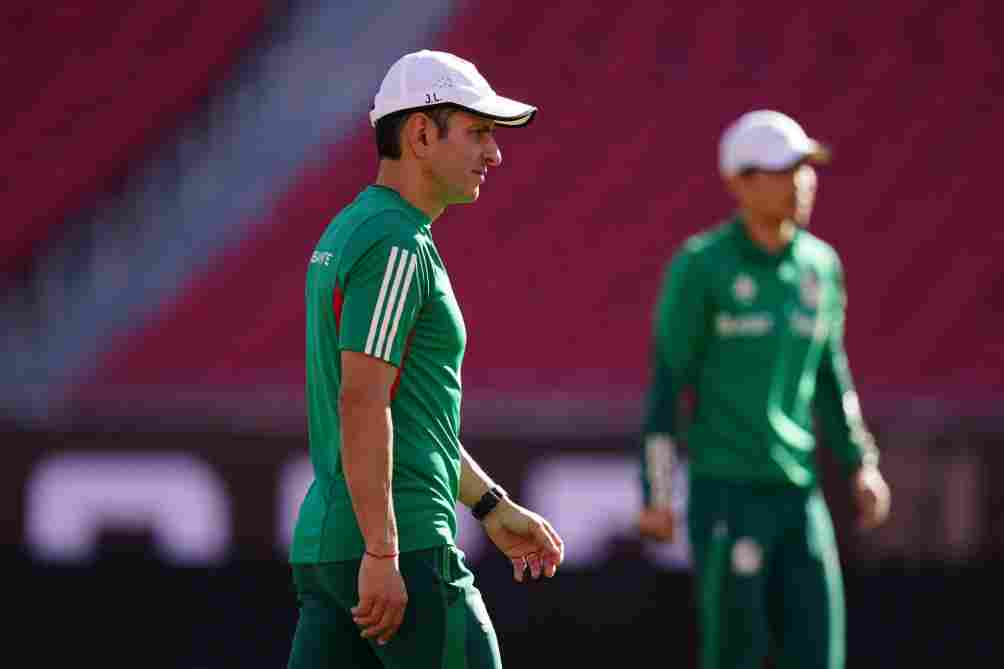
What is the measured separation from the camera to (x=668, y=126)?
8227 mm

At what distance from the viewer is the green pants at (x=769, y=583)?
196 inches

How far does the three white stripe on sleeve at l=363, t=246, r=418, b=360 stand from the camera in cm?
290

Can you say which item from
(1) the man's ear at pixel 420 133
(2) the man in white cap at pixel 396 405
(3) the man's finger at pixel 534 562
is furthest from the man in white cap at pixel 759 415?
(1) the man's ear at pixel 420 133

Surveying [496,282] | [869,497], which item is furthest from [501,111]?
[496,282]

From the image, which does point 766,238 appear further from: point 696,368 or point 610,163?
point 610,163

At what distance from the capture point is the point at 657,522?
526 centimetres

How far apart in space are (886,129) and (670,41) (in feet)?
3.75

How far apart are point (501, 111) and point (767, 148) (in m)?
2.26

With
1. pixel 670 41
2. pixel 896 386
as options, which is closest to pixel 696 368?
pixel 896 386

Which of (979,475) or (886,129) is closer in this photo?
(979,475)

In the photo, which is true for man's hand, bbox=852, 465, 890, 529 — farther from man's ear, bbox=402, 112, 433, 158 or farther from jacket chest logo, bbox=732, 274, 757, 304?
man's ear, bbox=402, 112, 433, 158

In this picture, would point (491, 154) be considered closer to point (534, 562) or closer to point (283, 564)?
point (534, 562)

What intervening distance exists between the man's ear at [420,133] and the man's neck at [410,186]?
1.3 inches

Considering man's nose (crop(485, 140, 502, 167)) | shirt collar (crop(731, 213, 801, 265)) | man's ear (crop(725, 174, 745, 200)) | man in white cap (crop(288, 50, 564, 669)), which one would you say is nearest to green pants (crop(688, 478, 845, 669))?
shirt collar (crop(731, 213, 801, 265))
